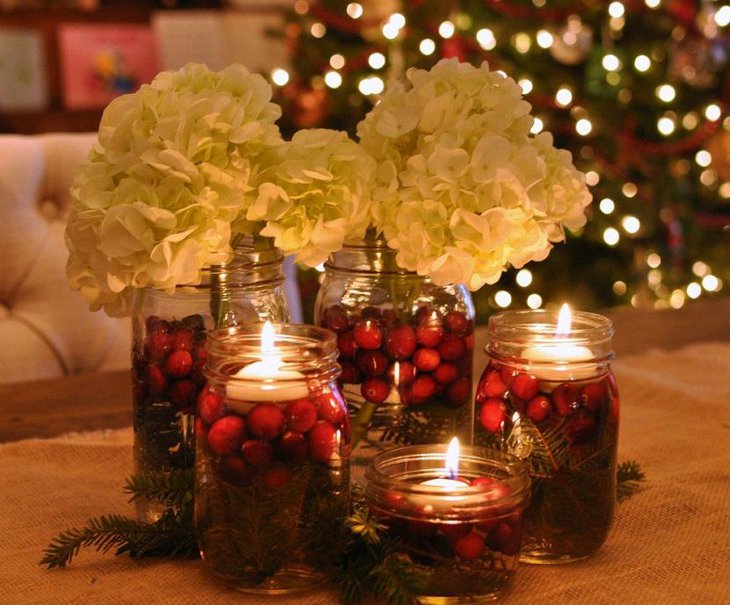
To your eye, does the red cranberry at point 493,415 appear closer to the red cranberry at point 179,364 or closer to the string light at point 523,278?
the red cranberry at point 179,364

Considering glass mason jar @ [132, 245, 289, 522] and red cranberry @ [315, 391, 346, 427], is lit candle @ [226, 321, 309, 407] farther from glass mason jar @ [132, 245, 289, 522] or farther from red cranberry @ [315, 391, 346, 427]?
glass mason jar @ [132, 245, 289, 522]

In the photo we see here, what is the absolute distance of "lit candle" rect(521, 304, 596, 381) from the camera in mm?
813

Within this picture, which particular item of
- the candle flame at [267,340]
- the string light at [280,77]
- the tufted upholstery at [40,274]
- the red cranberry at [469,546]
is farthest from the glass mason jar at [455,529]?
the string light at [280,77]

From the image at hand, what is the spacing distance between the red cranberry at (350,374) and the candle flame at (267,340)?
0.13 m

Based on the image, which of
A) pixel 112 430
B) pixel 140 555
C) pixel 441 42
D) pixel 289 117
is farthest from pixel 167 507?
pixel 289 117

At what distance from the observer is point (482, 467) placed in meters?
0.77

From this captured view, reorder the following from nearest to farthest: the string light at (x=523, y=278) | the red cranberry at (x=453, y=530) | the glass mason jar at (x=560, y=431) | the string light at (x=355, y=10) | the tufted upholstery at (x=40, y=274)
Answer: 1. the red cranberry at (x=453, y=530)
2. the glass mason jar at (x=560, y=431)
3. the tufted upholstery at (x=40, y=274)
4. the string light at (x=523, y=278)
5. the string light at (x=355, y=10)

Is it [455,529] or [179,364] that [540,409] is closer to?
[455,529]

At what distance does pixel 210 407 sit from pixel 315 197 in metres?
0.18

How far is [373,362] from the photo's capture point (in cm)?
89

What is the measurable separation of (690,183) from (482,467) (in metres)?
2.75

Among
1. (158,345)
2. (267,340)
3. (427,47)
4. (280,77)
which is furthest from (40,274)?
(280,77)

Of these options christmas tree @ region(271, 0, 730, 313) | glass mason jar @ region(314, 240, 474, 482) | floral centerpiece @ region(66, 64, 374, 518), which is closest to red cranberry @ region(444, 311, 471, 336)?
glass mason jar @ region(314, 240, 474, 482)

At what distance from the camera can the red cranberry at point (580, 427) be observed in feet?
2.64
